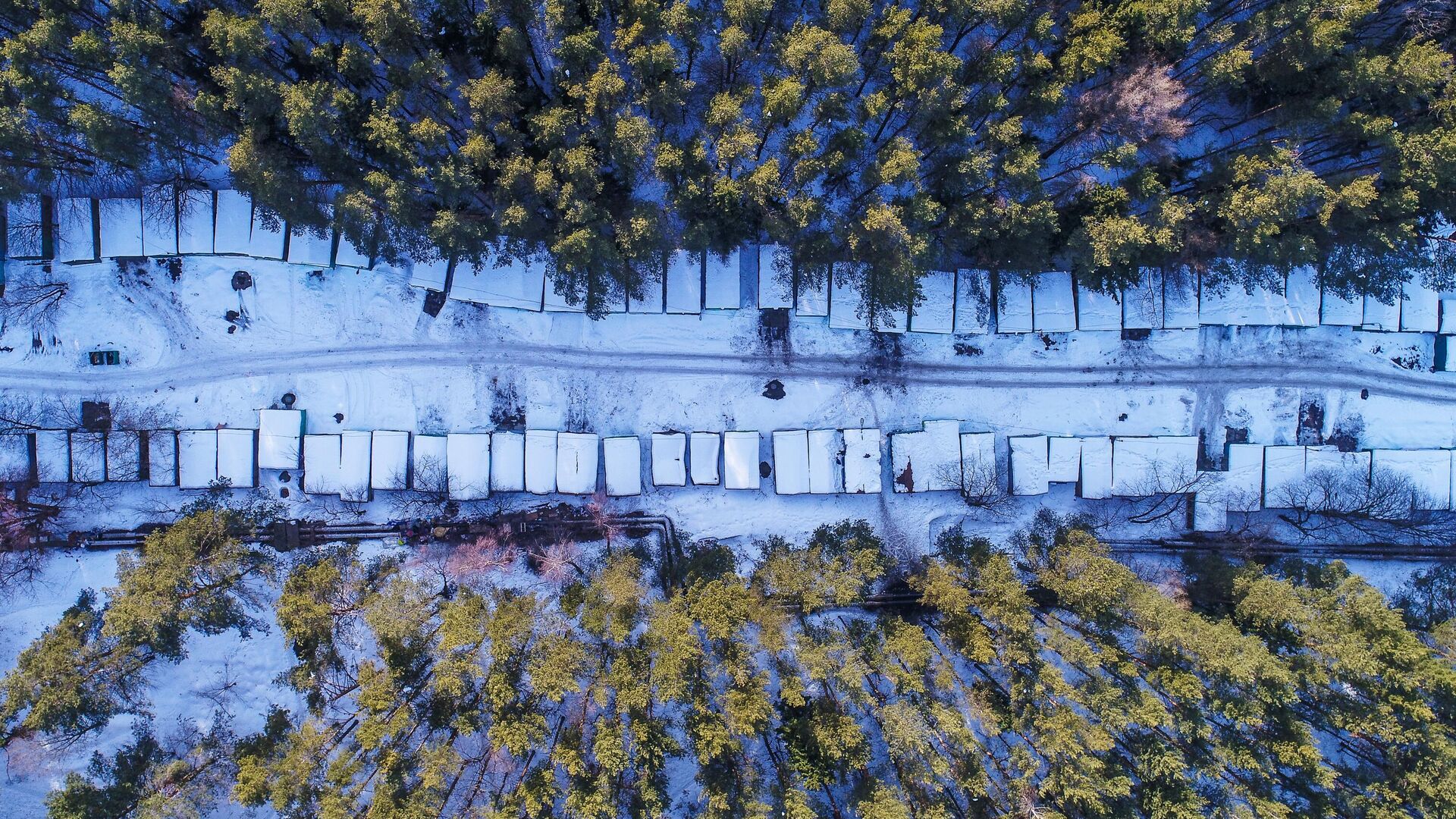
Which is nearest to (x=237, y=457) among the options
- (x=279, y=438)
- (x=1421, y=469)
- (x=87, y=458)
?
(x=279, y=438)

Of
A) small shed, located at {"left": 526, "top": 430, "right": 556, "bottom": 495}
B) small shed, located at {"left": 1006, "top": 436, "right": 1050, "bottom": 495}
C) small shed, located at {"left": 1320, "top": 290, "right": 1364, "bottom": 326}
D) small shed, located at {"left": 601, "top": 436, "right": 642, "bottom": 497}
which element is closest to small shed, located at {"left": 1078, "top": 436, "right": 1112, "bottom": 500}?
small shed, located at {"left": 1006, "top": 436, "right": 1050, "bottom": 495}

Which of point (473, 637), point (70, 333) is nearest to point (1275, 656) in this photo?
point (473, 637)

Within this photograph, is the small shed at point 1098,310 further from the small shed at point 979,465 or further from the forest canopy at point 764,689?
the forest canopy at point 764,689

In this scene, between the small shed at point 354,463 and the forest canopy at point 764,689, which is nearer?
the forest canopy at point 764,689

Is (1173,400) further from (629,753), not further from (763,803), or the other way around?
(629,753)

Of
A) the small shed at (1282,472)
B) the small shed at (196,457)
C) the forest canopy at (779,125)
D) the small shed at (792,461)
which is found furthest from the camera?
the small shed at (1282,472)

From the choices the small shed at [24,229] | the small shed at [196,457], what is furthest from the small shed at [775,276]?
the small shed at [24,229]
